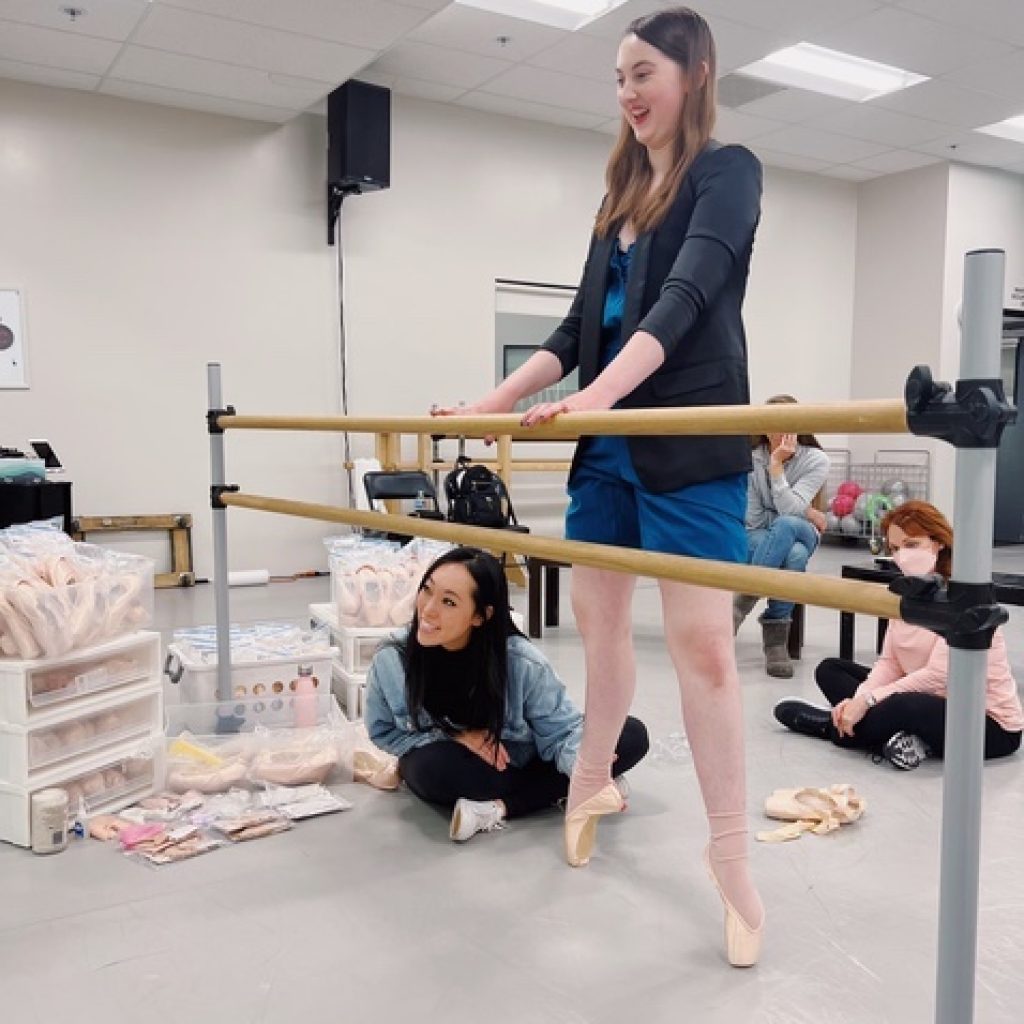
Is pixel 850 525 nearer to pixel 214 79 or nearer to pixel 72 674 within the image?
pixel 214 79

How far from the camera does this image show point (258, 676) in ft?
8.75

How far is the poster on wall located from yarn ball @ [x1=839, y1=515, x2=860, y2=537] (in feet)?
18.5

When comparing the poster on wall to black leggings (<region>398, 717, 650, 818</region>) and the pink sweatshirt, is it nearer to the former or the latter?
black leggings (<region>398, 717, 650, 818</region>)

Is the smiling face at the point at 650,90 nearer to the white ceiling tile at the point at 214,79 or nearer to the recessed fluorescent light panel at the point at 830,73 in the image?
the white ceiling tile at the point at 214,79

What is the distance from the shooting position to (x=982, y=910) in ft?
5.49

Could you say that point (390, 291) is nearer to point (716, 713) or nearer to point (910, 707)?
point (910, 707)

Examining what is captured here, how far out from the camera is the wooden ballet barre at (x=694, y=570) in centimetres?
98

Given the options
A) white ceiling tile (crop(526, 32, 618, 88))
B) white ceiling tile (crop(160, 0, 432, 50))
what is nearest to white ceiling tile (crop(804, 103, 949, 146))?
white ceiling tile (crop(526, 32, 618, 88))

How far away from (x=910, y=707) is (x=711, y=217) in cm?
154

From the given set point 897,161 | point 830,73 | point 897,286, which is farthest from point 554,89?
point 897,286

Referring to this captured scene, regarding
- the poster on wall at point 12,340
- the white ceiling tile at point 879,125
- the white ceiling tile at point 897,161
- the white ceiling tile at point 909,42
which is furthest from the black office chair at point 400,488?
the white ceiling tile at point 897,161

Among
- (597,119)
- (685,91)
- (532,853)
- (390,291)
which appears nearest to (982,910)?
(532,853)

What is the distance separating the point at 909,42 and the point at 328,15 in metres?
3.02

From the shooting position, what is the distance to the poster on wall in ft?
16.3
